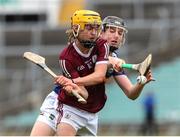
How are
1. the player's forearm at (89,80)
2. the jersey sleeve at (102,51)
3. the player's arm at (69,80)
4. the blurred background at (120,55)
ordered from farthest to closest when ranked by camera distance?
the blurred background at (120,55) < the jersey sleeve at (102,51) < the player's forearm at (89,80) < the player's arm at (69,80)

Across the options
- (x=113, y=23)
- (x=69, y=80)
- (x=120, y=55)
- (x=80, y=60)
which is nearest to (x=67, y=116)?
(x=69, y=80)

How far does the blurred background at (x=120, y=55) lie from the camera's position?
22281mm

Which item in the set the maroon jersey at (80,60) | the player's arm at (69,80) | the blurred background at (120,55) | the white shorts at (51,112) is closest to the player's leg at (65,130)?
the white shorts at (51,112)

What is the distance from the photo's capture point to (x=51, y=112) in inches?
376

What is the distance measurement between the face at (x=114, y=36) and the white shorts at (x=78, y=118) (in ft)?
2.51

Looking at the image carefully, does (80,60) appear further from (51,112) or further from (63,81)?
(51,112)

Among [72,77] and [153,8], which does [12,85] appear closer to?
[153,8]

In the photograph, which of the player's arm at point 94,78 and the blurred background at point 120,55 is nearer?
the player's arm at point 94,78

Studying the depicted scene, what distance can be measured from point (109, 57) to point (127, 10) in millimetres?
15651

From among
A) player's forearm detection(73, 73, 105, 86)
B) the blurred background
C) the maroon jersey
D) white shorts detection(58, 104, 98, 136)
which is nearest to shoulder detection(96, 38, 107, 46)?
the maroon jersey

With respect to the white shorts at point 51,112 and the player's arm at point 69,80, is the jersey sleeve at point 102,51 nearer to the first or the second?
the player's arm at point 69,80

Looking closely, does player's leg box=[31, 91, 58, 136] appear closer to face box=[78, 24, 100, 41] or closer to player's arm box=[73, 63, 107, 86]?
player's arm box=[73, 63, 107, 86]

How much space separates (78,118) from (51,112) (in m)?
0.30

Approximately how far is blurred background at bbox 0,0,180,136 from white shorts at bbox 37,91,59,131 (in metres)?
11.5
